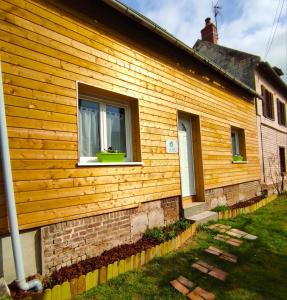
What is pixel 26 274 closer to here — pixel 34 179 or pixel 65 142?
pixel 34 179

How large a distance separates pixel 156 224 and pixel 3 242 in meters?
3.34

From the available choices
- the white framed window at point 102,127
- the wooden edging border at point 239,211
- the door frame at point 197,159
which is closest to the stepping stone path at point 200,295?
the white framed window at point 102,127

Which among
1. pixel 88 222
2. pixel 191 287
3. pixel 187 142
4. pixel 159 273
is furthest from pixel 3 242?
pixel 187 142

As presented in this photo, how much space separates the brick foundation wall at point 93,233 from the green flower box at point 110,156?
38.3 inches

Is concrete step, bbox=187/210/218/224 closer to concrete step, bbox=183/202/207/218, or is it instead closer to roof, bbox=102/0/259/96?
concrete step, bbox=183/202/207/218

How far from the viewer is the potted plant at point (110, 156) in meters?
5.32

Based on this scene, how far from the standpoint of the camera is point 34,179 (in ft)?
13.6

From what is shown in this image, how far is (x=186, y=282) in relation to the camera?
4363mm

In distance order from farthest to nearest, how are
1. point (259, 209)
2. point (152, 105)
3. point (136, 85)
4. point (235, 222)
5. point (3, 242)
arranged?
point (259, 209) → point (235, 222) → point (152, 105) → point (136, 85) → point (3, 242)

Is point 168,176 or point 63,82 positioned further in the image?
point 168,176

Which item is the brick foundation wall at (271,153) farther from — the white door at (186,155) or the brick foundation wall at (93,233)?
the brick foundation wall at (93,233)

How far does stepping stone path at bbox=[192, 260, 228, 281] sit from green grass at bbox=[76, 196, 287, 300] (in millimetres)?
93

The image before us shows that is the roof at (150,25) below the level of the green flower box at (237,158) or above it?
above

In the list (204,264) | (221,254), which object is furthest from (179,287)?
(221,254)
